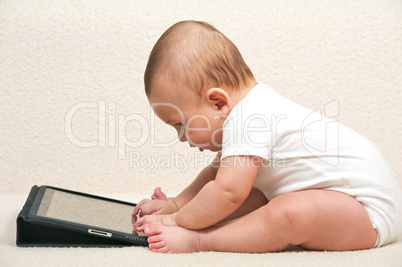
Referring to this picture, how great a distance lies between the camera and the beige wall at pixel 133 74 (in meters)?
1.50

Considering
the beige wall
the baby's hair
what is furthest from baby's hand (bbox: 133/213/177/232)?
the beige wall

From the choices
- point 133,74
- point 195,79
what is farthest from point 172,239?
point 133,74

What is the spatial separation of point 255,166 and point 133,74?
76cm

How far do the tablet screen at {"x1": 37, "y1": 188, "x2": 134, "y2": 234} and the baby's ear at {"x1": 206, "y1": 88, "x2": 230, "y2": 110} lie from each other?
11.3 inches

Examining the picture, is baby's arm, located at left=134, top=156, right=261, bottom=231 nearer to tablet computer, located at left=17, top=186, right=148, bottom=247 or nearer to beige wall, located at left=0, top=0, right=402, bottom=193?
tablet computer, located at left=17, top=186, right=148, bottom=247

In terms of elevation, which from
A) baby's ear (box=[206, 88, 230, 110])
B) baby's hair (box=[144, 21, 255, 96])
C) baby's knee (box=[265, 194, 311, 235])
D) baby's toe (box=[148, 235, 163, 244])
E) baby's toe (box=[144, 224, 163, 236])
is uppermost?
baby's hair (box=[144, 21, 255, 96])

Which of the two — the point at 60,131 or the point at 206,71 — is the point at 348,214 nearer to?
the point at 206,71

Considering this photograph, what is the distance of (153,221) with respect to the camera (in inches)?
35.4

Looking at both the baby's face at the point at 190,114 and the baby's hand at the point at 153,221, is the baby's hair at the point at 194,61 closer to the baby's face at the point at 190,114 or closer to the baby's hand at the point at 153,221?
the baby's face at the point at 190,114

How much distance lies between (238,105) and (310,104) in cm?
68

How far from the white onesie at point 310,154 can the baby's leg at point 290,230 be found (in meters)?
0.03

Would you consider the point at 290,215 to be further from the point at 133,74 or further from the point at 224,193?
the point at 133,74

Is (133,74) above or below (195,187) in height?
above

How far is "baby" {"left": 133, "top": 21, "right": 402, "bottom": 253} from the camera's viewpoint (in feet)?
2.74
